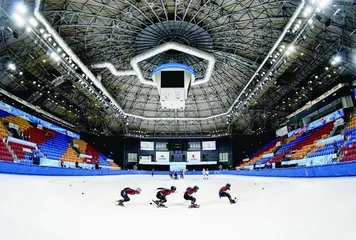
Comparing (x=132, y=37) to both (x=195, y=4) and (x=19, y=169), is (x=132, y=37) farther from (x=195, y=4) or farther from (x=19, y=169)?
(x=19, y=169)

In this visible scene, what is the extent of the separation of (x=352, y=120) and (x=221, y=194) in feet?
96.0

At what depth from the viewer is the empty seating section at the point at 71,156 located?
40.7 metres

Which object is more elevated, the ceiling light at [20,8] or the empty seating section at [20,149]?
the ceiling light at [20,8]

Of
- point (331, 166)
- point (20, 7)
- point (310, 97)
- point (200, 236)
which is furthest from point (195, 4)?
point (310, 97)

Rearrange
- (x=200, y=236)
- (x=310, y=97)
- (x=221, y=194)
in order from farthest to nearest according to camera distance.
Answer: (x=310, y=97), (x=221, y=194), (x=200, y=236)

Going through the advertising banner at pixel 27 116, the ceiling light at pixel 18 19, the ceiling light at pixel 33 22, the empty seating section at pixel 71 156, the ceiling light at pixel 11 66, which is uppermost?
the ceiling light at pixel 33 22

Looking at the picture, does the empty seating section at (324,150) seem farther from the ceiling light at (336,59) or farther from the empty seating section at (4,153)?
the empty seating section at (4,153)

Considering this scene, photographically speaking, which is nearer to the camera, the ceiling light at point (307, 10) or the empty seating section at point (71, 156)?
the ceiling light at point (307, 10)

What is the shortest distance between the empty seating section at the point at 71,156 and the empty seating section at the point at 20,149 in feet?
25.4

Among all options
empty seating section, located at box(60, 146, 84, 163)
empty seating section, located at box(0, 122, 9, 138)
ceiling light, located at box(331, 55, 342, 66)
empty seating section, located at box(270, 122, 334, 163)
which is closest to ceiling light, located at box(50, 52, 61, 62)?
empty seating section, located at box(0, 122, 9, 138)

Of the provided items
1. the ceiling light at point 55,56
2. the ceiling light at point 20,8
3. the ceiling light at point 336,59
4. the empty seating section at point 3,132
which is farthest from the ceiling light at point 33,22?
the ceiling light at point 336,59

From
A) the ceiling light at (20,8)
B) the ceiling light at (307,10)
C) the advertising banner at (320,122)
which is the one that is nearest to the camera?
the ceiling light at (20,8)

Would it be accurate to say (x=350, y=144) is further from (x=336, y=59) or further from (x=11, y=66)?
(x=11, y=66)

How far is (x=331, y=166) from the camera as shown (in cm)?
1806
